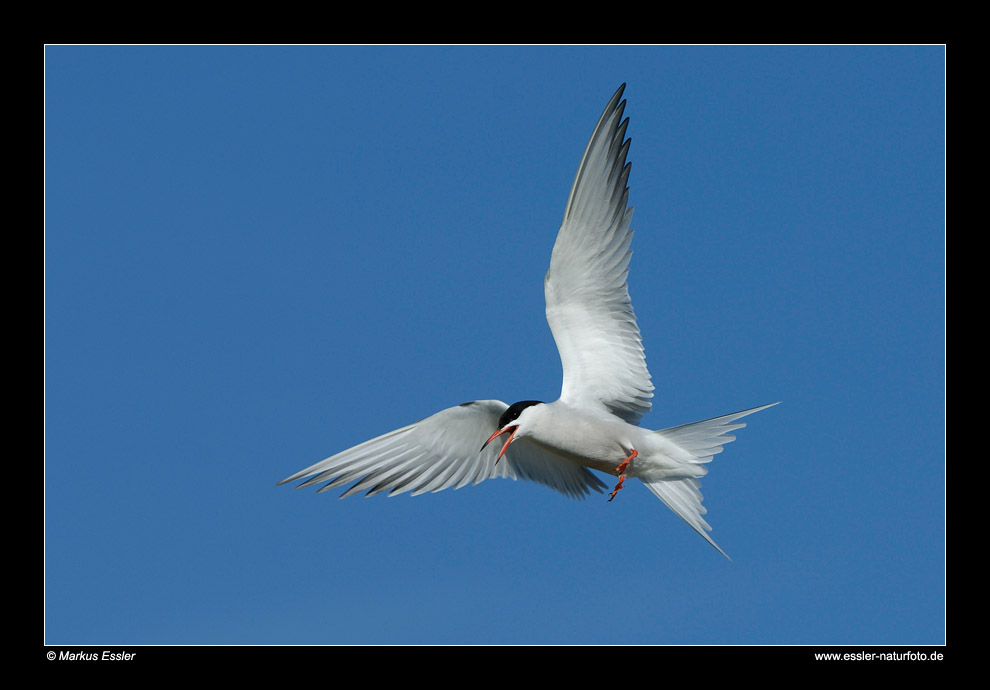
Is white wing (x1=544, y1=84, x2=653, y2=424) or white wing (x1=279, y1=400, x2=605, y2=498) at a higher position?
white wing (x1=544, y1=84, x2=653, y2=424)

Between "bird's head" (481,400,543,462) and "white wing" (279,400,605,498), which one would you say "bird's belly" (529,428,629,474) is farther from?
"white wing" (279,400,605,498)

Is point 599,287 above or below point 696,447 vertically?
above

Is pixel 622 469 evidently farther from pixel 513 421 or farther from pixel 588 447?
pixel 513 421

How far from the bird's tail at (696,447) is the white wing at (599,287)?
51cm

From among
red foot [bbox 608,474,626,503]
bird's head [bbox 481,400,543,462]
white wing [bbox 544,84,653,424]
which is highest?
white wing [bbox 544,84,653,424]

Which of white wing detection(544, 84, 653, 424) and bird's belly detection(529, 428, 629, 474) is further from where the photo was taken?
white wing detection(544, 84, 653, 424)

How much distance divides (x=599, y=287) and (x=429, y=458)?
193 cm

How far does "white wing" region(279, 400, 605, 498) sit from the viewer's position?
23.7ft

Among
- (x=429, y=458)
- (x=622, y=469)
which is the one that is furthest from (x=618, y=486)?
(x=429, y=458)

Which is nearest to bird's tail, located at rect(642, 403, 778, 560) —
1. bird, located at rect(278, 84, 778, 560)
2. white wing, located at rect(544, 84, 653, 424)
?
bird, located at rect(278, 84, 778, 560)

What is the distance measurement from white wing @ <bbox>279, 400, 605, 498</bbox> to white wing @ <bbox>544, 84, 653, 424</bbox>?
0.73 m

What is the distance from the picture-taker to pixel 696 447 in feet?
23.3

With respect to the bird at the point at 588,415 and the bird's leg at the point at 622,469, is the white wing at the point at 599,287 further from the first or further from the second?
the bird's leg at the point at 622,469

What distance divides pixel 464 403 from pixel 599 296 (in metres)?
1.34
